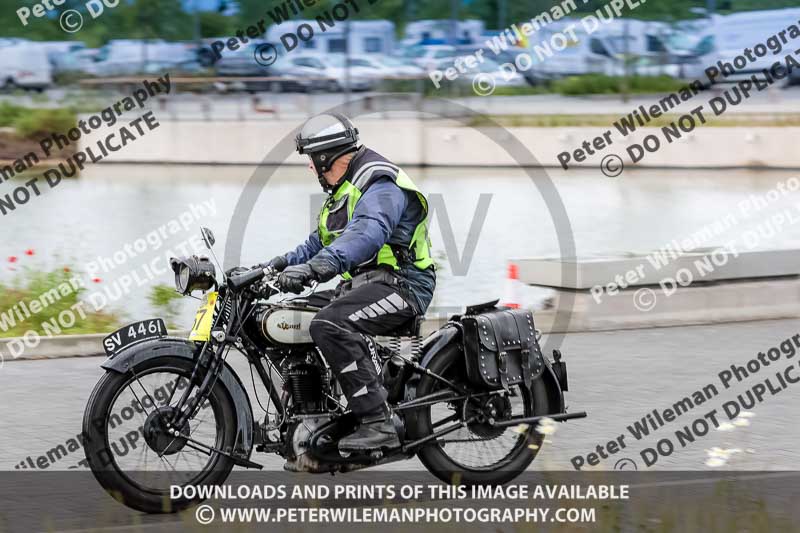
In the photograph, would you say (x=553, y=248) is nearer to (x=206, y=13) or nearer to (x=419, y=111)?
(x=419, y=111)

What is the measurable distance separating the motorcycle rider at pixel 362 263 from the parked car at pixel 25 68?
155 ft

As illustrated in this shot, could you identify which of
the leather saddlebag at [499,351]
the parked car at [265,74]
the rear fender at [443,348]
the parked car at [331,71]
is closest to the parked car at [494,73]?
the parked car at [331,71]

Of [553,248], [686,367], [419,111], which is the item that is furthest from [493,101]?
[686,367]

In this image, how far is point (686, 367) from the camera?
1100cm

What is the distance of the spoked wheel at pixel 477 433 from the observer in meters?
7.01

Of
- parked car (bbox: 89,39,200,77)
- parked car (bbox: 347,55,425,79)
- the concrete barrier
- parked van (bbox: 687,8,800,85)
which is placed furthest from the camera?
parked car (bbox: 89,39,200,77)

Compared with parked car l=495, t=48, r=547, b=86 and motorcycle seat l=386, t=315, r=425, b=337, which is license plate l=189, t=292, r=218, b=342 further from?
parked car l=495, t=48, r=547, b=86

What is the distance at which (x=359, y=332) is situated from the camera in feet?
21.7

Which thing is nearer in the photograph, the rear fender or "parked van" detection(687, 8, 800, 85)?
the rear fender

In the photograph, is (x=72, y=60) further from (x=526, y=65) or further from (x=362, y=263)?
(x=362, y=263)

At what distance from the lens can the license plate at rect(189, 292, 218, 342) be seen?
256 inches

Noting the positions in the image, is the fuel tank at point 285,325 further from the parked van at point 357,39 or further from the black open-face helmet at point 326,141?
the parked van at point 357,39

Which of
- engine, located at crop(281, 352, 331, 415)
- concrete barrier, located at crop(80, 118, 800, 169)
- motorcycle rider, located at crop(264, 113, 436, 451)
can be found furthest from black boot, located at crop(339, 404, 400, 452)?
concrete barrier, located at crop(80, 118, 800, 169)

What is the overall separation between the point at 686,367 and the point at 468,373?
14.6 feet
